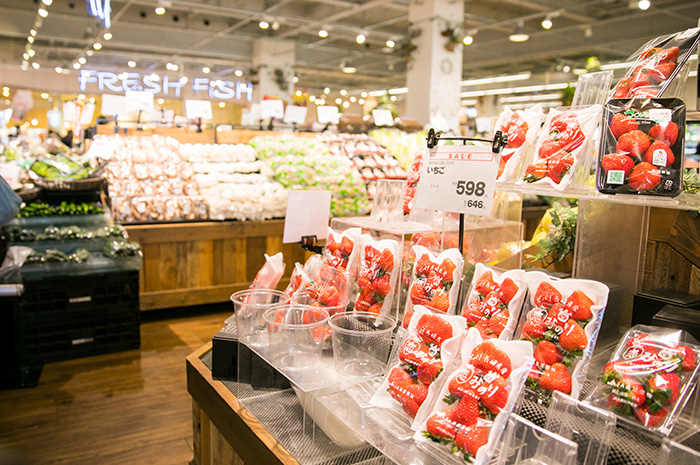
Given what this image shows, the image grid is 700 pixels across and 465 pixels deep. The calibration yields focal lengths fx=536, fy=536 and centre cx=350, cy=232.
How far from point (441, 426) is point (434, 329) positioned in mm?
242

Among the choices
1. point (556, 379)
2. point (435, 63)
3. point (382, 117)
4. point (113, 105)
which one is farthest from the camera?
point (435, 63)

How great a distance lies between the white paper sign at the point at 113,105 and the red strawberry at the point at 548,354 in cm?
519

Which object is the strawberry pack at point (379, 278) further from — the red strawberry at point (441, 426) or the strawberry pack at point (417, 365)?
the red strawberry at point (441, 426)

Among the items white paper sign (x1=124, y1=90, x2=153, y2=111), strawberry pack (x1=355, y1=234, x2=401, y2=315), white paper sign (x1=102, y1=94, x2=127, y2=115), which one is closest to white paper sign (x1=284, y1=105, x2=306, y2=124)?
white paper sign (x1=124, y1=90, x2=153, y2=111)

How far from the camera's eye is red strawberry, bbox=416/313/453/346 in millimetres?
1198

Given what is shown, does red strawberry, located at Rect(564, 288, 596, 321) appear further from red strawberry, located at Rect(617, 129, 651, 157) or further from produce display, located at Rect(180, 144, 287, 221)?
produce display, located at Rect(180, 144, 287, 221)

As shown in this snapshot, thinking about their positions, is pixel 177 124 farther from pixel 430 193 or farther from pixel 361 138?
pixel 430 193

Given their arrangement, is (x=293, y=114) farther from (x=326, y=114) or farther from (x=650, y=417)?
(x=650, y=417)

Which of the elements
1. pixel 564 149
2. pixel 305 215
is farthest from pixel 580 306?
pixel 305 215

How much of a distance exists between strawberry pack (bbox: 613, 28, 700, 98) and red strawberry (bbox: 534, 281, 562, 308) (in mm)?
539

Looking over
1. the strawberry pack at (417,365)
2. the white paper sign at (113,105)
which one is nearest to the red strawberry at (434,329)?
the strawberry pack at (417,365)

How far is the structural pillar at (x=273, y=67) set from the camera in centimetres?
1350

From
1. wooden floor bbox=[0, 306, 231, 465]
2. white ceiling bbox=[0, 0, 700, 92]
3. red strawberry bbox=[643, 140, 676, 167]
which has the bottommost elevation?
wooden floor bbox=[0, 306, 231, 465]

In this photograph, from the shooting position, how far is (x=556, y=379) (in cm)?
113
